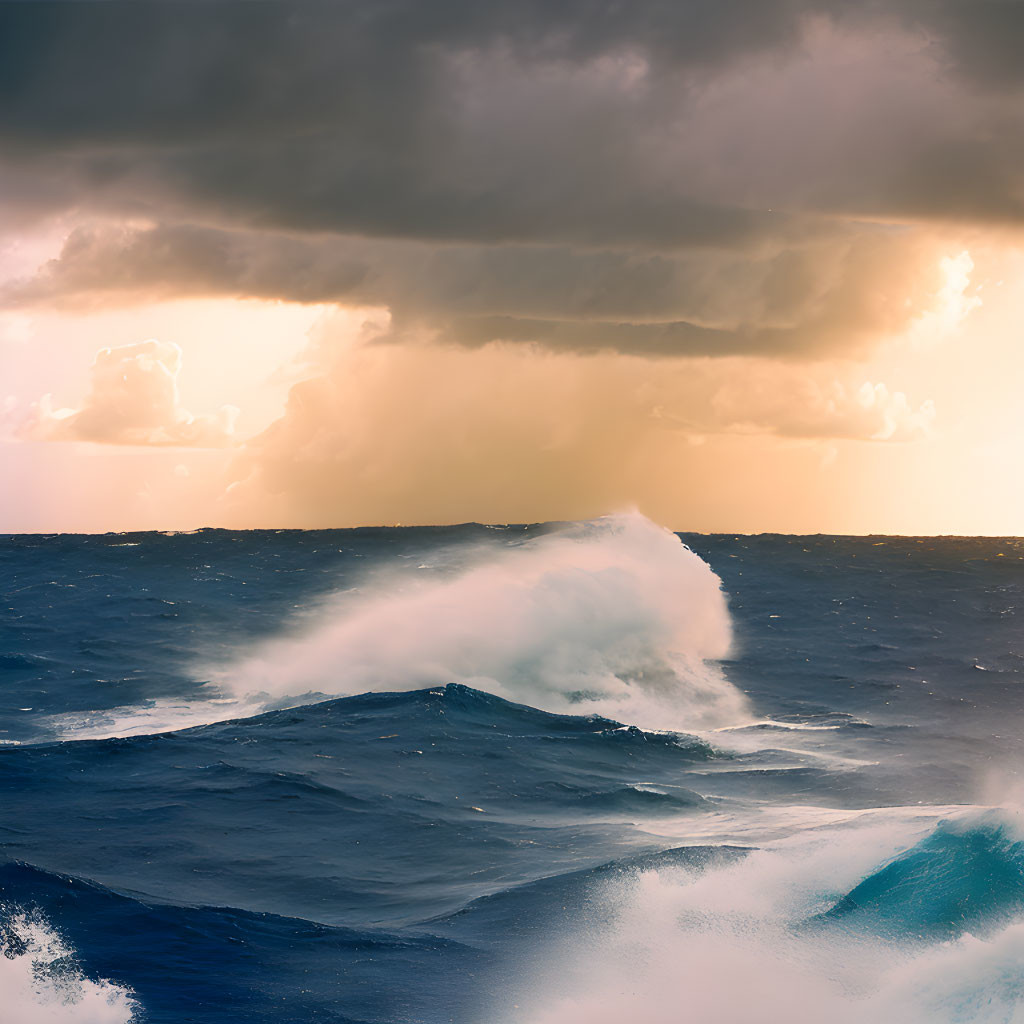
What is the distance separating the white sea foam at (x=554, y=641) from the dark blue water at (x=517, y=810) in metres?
0.14

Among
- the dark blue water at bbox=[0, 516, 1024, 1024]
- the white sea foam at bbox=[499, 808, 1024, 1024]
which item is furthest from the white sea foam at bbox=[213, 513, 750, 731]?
the white sea foam at bbox=[499, 808, 1024, 1024]

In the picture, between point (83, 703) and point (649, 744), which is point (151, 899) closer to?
point (649, 744)

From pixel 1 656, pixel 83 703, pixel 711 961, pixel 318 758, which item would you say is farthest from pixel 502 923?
pixel 1 656

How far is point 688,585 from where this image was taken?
3503cm

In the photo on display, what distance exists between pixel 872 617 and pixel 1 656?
111 feet

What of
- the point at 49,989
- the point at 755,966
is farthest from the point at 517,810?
the point at 49,989

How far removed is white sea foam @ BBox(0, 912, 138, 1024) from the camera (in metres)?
8.58

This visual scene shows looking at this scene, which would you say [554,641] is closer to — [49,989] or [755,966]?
[755,966]

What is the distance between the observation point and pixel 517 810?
53.4 feet

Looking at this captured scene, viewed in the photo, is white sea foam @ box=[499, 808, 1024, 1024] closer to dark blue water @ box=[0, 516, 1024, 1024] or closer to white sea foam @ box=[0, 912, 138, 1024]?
dark blue water @ box=[0, 516, 1024, 1024]

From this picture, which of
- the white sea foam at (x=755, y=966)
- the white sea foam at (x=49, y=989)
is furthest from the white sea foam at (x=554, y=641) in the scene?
the white sea foam at (x=49, y=989)

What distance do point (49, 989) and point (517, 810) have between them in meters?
8.44

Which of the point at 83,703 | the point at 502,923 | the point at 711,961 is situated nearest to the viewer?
the point at 711,961

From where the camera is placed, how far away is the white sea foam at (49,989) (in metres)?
8.58
